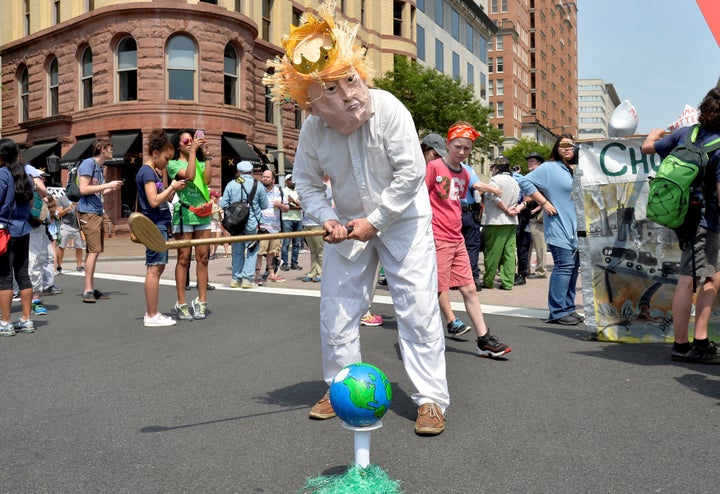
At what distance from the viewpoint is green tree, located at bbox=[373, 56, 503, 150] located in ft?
105

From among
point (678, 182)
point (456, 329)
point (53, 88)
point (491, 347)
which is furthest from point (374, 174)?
point (53, 88)

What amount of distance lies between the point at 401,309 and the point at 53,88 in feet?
98.7

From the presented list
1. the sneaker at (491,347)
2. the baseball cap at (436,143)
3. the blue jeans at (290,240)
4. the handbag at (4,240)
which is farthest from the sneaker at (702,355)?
the blue jeans at (290,240)

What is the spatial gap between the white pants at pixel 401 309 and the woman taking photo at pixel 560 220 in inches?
132

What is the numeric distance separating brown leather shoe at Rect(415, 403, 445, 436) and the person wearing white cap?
6.81 metres

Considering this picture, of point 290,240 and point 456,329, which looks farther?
point 290,240

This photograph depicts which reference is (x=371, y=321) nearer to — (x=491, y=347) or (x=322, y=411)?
(x=491, y=347)

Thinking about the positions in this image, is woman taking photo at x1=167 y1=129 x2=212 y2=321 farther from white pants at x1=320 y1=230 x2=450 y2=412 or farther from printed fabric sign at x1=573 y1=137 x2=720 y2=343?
printed fabric sign at x1=573 y1=137 x2=720 y2=343

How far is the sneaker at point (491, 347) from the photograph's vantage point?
504cm

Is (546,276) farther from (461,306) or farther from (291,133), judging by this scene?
(291,133)

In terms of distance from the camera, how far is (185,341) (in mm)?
5875

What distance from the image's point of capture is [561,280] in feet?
21.5

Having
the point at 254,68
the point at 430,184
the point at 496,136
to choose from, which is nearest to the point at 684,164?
the point at 430,184

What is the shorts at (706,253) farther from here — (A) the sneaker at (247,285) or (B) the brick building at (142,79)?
(B) the brick building at (142,79)
